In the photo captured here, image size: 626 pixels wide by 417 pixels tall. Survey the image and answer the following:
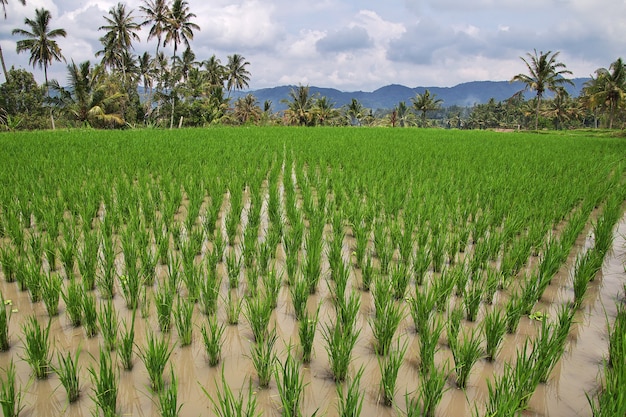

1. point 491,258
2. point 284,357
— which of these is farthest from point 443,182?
point 284,357

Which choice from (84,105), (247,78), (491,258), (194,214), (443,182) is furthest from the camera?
(247,78)

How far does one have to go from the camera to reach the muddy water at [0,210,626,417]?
172cm

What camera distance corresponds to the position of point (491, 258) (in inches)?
135

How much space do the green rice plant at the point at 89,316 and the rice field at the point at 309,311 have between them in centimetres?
1

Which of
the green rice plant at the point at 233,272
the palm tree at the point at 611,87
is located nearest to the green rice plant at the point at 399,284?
the green rice plant at the point at 233,272

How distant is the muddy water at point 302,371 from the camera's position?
172 centimetres

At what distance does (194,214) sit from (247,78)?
133 feet

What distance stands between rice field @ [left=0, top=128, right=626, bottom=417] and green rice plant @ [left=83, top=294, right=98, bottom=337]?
0.01 metres

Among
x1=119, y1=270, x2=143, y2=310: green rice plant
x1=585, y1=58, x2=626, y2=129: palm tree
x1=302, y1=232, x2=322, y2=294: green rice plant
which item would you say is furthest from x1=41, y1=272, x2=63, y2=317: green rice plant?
x1=585, y1=58, x2=626, y2=129: palm tree

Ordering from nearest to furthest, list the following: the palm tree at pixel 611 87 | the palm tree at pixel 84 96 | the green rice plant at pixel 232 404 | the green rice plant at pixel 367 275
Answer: the green rice plant at pixel 232 404, the green rice plant at pixel 367 275, the palm tree at pixel 84 96, the palm tree at pixel 611 87

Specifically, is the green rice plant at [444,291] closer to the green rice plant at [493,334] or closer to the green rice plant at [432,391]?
the green rice plant at [493,334]

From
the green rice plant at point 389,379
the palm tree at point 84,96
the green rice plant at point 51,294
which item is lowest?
the green rice plant at point 389,379

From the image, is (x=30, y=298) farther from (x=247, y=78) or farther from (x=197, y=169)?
(x=247, y=78)

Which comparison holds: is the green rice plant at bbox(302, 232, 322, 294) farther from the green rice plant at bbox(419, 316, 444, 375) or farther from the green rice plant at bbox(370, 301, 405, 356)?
the green rice plant at bbox(419, 316, 444, 375)
